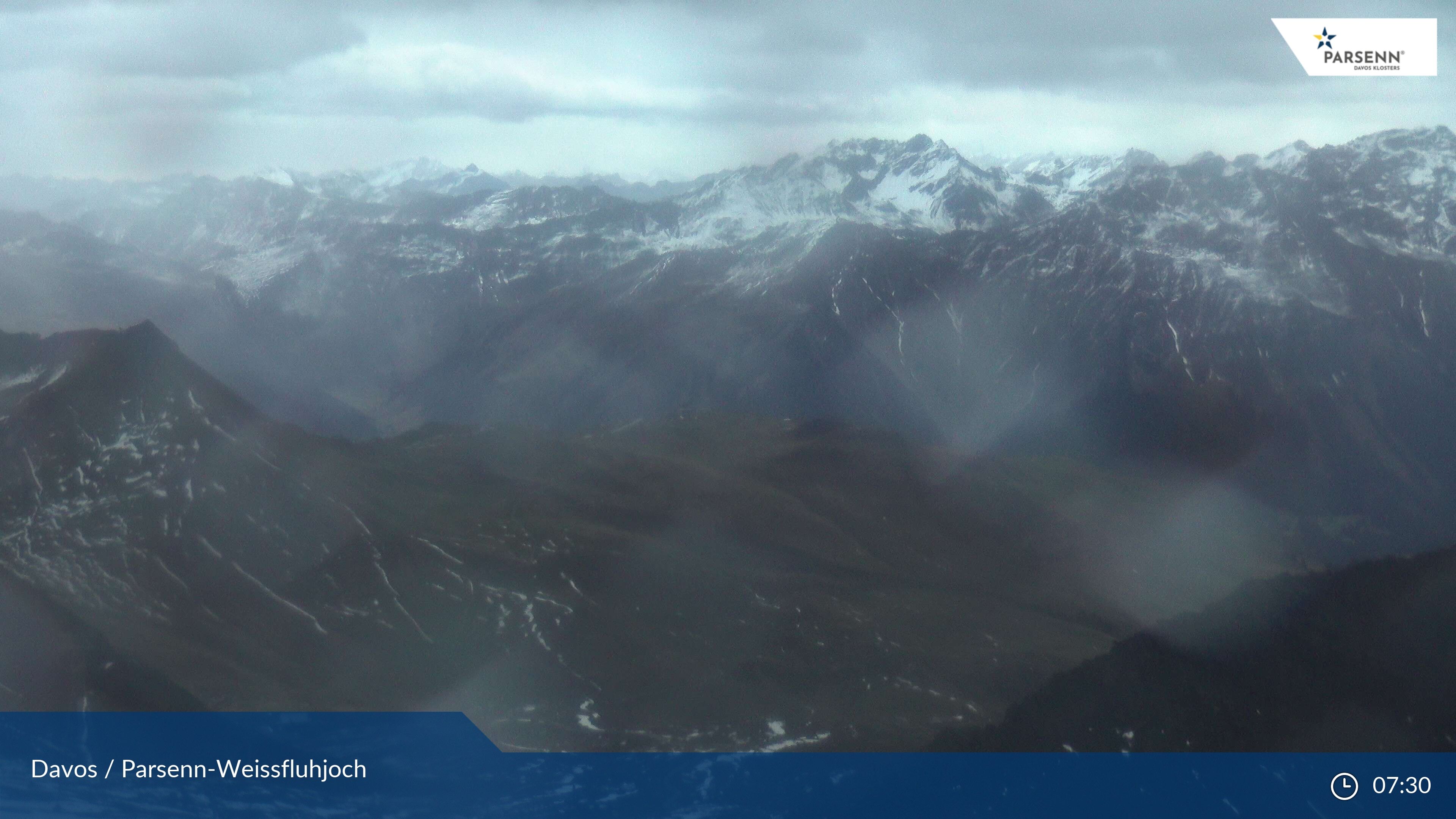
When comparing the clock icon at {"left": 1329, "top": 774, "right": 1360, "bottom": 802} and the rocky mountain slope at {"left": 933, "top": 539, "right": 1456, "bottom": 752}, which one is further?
the rocky mountain slope at {"left": 933, "top": 539, "right": 1456, "bottom": 752}

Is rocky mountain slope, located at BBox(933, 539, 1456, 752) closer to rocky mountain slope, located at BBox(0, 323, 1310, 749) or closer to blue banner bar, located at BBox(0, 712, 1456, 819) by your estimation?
blue banner bar, located at BBox(0, 712, 1456, 819)

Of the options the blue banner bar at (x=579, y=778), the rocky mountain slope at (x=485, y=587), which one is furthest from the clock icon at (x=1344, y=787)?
the rocky mountain slope at (x=485, y=587)

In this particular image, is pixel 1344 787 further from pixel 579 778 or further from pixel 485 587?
pixel 485 587

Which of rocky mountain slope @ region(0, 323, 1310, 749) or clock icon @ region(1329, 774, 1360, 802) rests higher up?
rocky mountain slope @ region(0, 323, 1310, 749)

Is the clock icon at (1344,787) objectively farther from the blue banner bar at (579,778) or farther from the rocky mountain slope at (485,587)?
the rocky mountain slope at (485,587)

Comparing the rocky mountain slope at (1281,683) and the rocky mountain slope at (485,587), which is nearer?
the rocky mountain slope at (1281,683)

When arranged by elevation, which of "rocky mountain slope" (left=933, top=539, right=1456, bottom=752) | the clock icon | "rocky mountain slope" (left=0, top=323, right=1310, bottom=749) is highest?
"rocky mountain slope" (left=0, top=323, right=1310, bottom=749)

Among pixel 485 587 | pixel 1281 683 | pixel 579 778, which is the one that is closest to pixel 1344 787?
pixel 1281 683

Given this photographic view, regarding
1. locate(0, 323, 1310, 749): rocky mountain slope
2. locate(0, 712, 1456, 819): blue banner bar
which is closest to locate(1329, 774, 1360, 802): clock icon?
locate(0, 712, 1456, 819): blue banner bar
